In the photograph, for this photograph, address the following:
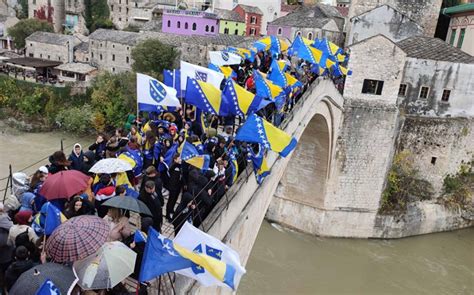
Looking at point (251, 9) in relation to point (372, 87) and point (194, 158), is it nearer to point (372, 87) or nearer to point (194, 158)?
point (372, 87)

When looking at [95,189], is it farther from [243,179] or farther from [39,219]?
[243,179]

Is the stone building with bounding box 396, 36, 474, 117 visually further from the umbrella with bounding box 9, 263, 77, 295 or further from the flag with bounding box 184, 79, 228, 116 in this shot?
the umbrella with bounding box 9, 263, 77, 295

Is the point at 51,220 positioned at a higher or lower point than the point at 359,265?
higher

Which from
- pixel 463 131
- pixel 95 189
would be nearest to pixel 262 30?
pixel 463 131

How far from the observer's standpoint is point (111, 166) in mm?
5660

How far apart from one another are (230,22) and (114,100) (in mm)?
14170

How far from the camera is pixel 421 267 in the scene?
15562 millimetres

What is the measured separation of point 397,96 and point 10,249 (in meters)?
15.3

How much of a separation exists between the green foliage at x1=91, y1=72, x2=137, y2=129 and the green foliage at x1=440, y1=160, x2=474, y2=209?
1883 cm

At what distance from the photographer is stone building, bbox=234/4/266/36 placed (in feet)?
126

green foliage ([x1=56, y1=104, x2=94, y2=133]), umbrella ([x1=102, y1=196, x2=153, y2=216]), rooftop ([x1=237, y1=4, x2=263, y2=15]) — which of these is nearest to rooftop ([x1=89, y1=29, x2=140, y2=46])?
green foliage ([x1=56, y1=104, x2=94, y2=133])

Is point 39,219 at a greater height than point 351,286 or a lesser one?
greater

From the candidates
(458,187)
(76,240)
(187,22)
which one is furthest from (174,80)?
(187,22)

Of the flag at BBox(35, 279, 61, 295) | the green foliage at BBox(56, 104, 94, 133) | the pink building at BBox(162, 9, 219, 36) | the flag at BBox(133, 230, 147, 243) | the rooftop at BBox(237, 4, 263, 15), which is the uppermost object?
the rooftop at BBox(237, 4, 263, 15)
